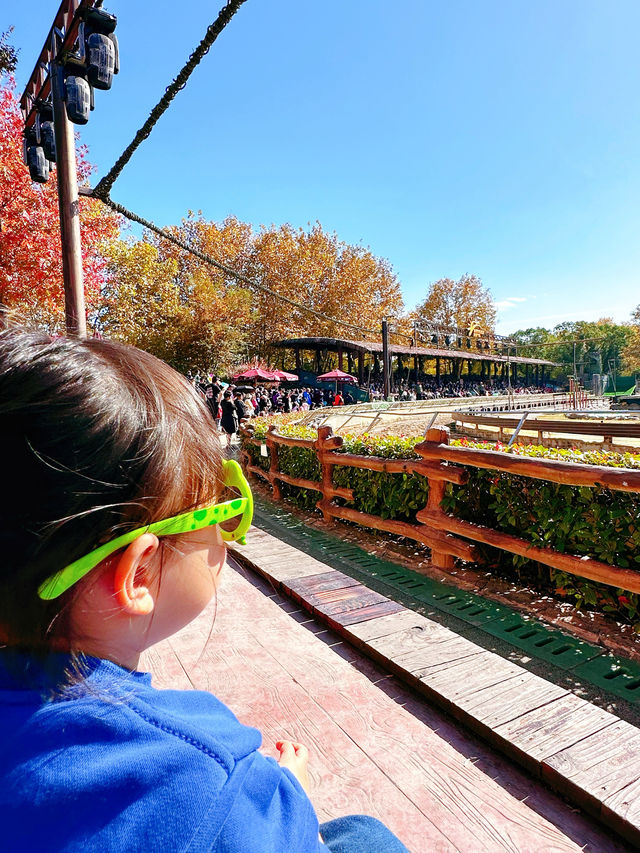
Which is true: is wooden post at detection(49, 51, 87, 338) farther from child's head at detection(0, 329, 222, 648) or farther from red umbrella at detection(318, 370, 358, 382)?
red umbrella at detection(318, 370, 358, 382)

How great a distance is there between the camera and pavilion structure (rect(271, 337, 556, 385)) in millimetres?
30812

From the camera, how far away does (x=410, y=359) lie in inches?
1834

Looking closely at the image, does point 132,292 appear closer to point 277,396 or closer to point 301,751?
point 277,396

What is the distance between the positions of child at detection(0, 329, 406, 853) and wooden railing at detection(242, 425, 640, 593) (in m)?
3.22

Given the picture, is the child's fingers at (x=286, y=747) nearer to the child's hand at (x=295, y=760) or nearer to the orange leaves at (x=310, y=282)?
the child's hand at (x=295, y=760)

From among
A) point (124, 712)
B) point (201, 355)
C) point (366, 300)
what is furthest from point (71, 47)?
point (366, 300)

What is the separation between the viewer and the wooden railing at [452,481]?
11.1 ft

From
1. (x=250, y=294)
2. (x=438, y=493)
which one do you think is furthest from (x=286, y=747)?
(x=250, y=294)

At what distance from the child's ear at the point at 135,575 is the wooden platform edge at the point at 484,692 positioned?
440 millimetres

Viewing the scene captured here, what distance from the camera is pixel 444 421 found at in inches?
757

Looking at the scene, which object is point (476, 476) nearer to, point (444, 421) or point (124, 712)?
point (124, 712)

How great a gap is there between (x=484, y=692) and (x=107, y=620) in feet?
4.85

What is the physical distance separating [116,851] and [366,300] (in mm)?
41095

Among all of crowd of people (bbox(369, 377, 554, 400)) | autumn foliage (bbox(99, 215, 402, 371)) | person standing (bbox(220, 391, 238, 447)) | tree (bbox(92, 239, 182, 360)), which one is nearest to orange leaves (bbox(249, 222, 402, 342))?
autumn foliage (bbox(99, 215, 402, 371))
